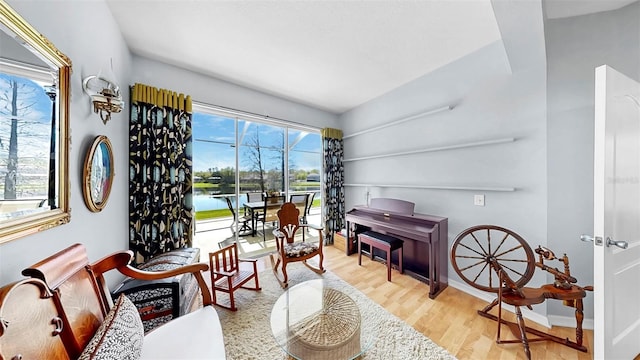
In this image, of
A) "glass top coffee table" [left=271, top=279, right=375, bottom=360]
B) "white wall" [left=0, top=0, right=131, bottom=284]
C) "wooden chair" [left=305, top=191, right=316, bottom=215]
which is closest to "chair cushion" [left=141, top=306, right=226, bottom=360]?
"glass top coffee table" [left=271, top=279, right=375, bottom=360]

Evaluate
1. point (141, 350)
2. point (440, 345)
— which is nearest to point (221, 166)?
point (141, 350)

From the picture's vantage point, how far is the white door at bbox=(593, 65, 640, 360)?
1.19 meters

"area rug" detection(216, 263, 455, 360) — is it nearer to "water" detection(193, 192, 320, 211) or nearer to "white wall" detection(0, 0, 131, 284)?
"white wall" detection(0, 0, 131, 284)

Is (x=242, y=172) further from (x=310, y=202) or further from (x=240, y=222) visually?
(x=310, y=202)

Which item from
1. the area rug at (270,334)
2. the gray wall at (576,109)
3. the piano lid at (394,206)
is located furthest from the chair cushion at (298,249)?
the gray wall at (576,109)

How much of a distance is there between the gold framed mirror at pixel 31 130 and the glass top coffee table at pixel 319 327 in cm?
146

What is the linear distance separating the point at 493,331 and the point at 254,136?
3.69 meters

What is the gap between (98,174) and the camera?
1502mm

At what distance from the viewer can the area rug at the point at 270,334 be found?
1.52 meters

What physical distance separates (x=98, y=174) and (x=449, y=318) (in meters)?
3.19

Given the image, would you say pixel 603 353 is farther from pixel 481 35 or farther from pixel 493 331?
pixel 481 35

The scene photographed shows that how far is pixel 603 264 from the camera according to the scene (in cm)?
118

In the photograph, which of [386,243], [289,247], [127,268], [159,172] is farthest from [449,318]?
[159,172]

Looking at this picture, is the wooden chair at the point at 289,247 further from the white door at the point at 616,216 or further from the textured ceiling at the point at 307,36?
the white door at the point at 616,216
